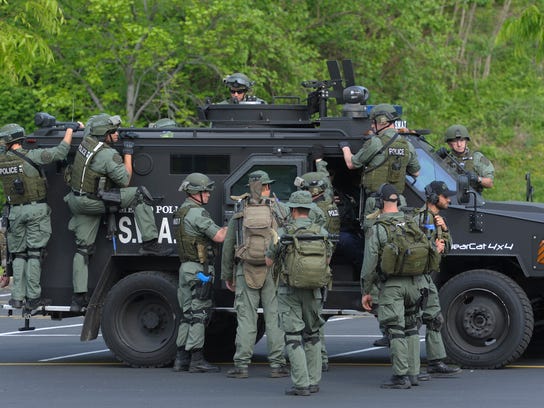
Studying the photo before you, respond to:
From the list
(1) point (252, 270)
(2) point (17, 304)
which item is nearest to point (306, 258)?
(1) point (252, 270)

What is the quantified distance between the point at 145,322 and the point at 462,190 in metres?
3.37

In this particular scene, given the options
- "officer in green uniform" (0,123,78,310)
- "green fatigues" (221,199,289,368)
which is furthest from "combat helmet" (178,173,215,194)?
"officer in green uniform" (0,123,78,310)

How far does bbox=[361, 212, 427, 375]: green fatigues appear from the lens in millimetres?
12031

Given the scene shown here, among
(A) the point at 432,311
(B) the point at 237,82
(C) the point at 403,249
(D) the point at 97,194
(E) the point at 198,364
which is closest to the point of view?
(C) the point at 403,249

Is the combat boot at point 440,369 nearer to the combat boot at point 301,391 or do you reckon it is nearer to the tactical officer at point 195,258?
the combat boot at point 301,391

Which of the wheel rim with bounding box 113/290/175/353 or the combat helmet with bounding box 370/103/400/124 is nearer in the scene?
the combat helmet with bounding box 370/103/400/124

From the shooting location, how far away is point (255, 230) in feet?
41.9

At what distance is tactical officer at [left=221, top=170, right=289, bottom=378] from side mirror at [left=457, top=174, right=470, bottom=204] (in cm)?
174

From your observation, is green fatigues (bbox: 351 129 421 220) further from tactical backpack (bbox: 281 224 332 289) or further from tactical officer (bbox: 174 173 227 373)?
tactical backpack (bbox: 281 224 332 289)

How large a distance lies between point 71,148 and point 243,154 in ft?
5.71

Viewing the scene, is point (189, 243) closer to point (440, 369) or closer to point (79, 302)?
point (79, 302)

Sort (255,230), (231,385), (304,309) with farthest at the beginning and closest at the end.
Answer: (255,230) < (231,385) < (304,309)

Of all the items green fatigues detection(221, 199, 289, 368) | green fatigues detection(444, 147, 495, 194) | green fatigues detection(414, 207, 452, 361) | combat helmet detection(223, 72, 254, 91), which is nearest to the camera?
green fatigues detection(414, 207, 452, 361)

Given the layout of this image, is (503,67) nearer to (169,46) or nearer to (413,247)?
(169,46)
